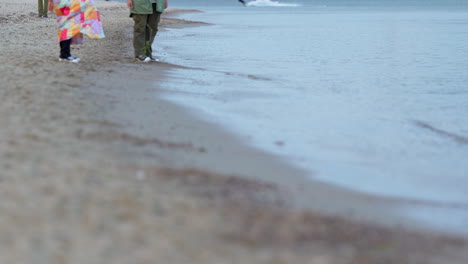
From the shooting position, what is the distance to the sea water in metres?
4.98

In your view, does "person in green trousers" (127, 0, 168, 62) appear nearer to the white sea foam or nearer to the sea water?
the sea water

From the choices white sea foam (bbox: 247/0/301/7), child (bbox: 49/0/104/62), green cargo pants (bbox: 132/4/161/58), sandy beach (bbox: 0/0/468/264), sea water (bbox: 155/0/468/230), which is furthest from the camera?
white sea foam (bbox: 247/0/301/7)

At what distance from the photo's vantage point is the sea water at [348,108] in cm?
498

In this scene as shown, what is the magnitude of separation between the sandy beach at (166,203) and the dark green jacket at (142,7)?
375 cm

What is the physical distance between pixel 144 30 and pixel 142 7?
478 mm

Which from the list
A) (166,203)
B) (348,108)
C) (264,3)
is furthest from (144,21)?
(264,3)

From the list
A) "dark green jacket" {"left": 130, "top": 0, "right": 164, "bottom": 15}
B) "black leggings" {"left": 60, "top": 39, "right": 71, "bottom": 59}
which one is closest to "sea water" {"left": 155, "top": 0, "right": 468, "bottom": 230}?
"dark green jacket" {"left": 130, "top": 0, "right": 164, "bottom": 15}

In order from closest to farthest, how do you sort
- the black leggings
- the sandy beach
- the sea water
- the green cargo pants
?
the sandy beach < the sea water < the black leggings < the green cargo pants

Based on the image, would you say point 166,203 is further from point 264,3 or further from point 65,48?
point 264,3

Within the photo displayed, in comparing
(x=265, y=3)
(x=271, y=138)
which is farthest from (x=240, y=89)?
(x=265, y=3)

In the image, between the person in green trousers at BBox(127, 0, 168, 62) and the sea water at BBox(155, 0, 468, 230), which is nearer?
the sea water at BBox(155, 0, 468, 230)

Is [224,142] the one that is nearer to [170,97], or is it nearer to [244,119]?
[244,119]

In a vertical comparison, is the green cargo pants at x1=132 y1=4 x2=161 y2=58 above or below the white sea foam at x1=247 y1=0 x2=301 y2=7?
above

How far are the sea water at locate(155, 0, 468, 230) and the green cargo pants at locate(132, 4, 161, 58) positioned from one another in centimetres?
72
